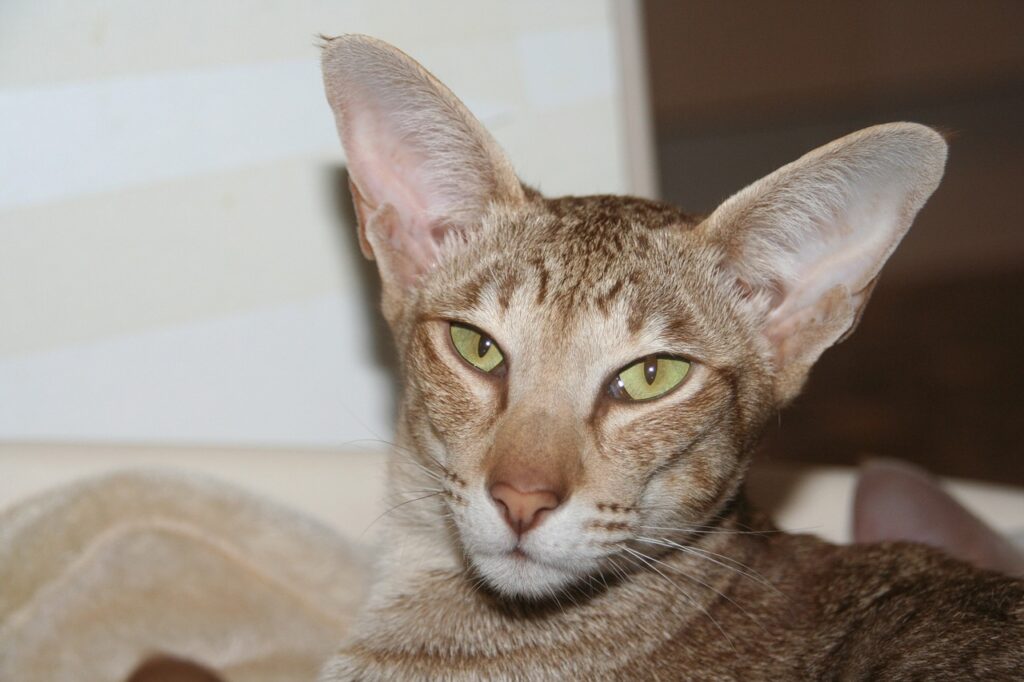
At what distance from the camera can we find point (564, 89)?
10.7 ft

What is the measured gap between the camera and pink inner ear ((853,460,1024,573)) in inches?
110

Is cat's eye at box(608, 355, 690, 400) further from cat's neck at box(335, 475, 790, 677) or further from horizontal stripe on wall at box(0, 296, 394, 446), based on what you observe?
horizontal stripe on wall at box(0, 296, 394, 446)

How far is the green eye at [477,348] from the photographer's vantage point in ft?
6.57

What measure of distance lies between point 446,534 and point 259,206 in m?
1.22

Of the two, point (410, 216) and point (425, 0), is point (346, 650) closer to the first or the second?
point (410, 216)

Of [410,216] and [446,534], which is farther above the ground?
[410,216]

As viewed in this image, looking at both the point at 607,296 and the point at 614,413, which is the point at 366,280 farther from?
the point at 614,413

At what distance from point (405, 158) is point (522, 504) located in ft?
2.62

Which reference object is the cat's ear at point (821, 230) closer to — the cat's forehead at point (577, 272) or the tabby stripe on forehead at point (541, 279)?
the cat's forehead at point (577, 272)

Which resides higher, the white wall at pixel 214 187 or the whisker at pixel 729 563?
the white wall at pixel 214 187

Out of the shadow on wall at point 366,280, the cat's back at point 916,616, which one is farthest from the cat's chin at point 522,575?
the shadow on wall at point 366,280

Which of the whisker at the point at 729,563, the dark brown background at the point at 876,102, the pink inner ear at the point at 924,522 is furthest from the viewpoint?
the dark brown background at the point at 876,102

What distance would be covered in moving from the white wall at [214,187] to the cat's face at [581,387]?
1.00 metres

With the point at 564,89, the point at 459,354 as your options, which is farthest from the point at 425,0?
the point at 459,354
